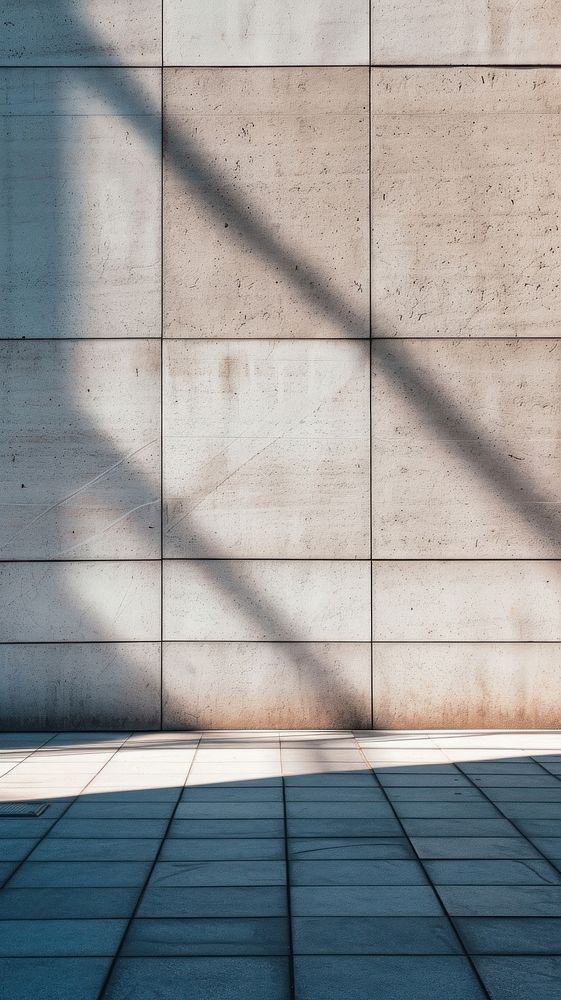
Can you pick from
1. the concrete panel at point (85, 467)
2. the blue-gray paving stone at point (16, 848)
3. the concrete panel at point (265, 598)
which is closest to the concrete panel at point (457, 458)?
the concrete panel at point (265, 598)

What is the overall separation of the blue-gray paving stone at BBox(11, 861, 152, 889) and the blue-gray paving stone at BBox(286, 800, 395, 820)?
3.66 ft

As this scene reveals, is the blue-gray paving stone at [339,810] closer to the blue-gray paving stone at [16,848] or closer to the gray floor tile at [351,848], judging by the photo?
the gray floor tile at [351,848]

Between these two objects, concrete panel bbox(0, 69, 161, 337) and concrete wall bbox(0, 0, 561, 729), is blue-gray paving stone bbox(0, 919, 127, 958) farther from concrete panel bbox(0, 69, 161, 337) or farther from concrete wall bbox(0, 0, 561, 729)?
concrete panel bbox(0, 69, 161, 337)

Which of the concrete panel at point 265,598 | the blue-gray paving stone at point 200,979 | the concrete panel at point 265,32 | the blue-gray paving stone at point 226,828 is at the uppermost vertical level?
the concrete panel at point 265,32

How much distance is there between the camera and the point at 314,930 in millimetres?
3508

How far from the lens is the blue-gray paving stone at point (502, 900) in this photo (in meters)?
3.69

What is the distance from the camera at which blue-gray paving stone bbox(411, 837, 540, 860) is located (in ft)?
14.6

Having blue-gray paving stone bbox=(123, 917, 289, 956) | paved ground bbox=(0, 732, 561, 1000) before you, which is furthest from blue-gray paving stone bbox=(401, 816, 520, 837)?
blue-gray paving stone bbox=(123, 917, 289, 956)

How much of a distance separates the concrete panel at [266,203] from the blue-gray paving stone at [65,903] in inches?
186

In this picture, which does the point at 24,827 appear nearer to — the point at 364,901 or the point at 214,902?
the point at 214,902

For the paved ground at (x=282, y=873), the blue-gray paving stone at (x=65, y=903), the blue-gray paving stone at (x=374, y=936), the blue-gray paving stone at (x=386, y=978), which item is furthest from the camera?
the blue-gray paving stone at (x=65, y=903)

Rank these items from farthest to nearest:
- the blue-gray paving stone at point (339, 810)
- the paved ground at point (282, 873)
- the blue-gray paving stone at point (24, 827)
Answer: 1. the blue-gray paving stone at point (339, 810)
2. the blue-gray paving stone at point (24, 827)
3. the paved ground at point (282, 873)

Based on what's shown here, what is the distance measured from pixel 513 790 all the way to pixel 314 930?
253cm

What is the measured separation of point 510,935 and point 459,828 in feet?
4.69
